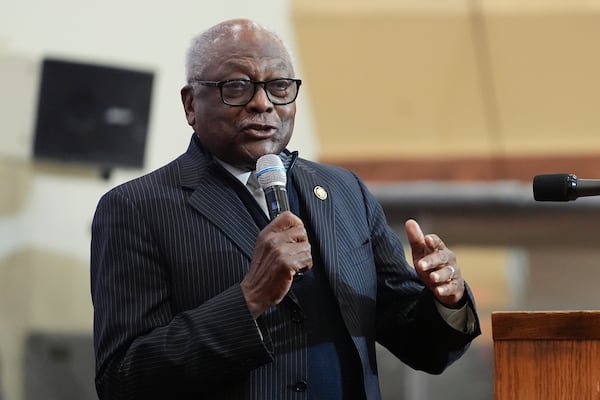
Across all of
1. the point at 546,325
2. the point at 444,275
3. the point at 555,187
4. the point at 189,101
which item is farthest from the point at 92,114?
the point at 546,325

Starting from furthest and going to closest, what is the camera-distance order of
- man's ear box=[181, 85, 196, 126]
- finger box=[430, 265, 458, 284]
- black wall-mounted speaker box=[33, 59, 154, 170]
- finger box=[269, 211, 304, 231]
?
black wall-mounted speaker box=[33, 59, 154, 170] < man's ear box=[181, 85, 196, 126] < finger box=[430, 265, 458, 284] < finger box=[269, 211, 304, 231]

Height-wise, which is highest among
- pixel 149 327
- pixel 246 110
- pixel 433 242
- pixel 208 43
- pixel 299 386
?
pixel 208 43

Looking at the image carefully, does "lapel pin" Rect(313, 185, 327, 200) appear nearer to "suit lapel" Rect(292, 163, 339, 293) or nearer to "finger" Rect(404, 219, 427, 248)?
"suit lapel" Rect(292, 163, 339, 293)

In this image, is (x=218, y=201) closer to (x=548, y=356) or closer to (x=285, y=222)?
(x=285, y=222)

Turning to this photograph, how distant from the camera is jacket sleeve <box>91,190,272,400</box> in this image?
6.55 ft

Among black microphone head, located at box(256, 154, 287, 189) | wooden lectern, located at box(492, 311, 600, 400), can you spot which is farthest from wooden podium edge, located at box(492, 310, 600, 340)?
black microphone head, located at box(256, 154, 287, 189)

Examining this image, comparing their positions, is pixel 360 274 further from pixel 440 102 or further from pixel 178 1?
pixel 440 102

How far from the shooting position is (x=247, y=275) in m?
2.01

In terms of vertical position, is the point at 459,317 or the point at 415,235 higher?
the point at 415,235

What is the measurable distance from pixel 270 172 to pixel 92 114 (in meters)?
2.68

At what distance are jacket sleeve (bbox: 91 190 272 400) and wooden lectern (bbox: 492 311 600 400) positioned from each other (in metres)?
0.39

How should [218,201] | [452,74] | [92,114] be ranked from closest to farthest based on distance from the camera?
[218,201] → [92,114] → [452,74]

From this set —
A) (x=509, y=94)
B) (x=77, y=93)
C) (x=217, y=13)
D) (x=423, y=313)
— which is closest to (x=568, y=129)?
(x=509, y=94)

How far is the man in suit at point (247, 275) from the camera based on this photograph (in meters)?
2.00
